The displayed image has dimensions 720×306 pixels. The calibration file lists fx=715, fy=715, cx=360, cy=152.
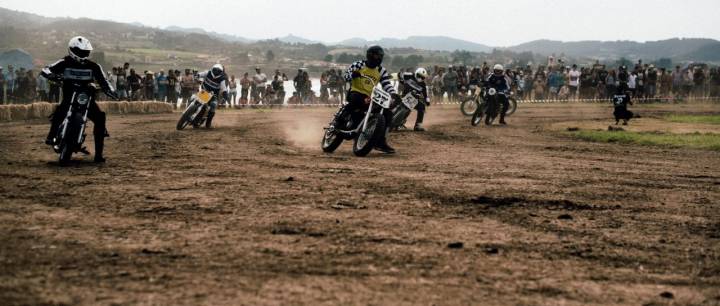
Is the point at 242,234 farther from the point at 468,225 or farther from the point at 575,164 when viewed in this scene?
the point at 575,164

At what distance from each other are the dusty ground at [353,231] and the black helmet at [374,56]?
1.81m

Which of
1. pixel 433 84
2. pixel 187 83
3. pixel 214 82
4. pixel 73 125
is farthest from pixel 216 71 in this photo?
pixel 433 84

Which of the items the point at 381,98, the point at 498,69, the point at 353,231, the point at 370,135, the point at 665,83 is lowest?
the point at 353,231

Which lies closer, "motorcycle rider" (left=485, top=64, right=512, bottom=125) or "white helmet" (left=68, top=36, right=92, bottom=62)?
"white helmet" (left=68, top=36, right=92, bottom=62)

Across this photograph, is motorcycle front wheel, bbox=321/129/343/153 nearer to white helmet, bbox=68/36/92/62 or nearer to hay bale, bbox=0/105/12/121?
white helmet, bbox=68/36/92/62

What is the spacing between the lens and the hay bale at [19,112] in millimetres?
23000

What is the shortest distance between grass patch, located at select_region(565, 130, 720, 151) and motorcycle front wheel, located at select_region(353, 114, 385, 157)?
26.4 ft

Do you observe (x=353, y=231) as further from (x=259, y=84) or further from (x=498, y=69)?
(x=259, y=84)

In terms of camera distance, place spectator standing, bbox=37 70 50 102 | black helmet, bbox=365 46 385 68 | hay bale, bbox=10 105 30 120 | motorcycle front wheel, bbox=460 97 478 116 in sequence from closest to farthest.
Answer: black helmet, bbox=365 46 385 68 < hay bale, bbox=10 105 30 120 < motorcycle front wheel, bbox=460 97 478 116 < spectator standing, bbox=37 70 50 102

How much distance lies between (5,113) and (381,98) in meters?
15.4

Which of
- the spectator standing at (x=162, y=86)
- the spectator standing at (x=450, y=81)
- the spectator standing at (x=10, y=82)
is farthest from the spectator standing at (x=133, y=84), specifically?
the spectator standing at (x=450, y=81)

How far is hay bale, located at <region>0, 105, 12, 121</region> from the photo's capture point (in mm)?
22547

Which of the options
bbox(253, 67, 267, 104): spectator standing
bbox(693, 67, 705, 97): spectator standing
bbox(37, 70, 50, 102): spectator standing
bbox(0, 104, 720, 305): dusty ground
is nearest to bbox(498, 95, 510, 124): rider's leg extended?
bbox(0, 104, 720, 305): dusty ground

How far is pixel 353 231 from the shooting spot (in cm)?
652
